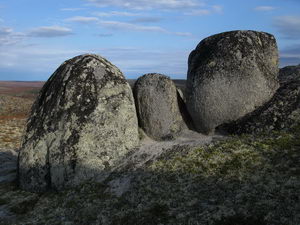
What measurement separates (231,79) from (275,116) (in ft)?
8.77

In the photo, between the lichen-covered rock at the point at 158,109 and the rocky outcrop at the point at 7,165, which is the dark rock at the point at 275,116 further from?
the rocky outcrop at the point at 7,165

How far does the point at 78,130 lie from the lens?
17.6 m

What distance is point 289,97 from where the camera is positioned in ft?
58.1

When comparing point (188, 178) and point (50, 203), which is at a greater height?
point (188, 178)

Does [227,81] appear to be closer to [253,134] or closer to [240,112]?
[240,112]

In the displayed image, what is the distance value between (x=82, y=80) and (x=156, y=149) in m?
5.00

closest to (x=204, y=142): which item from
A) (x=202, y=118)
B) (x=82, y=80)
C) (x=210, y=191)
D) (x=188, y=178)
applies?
(x=202, y=118)

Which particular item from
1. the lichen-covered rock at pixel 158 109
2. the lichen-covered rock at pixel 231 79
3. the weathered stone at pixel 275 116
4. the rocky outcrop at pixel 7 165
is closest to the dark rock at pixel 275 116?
the weathered stone at pixel 275 116

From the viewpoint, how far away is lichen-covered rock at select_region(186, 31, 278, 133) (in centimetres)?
1803

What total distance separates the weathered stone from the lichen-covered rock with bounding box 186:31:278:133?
395 mm

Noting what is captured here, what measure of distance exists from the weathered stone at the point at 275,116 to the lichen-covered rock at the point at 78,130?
17.0ft

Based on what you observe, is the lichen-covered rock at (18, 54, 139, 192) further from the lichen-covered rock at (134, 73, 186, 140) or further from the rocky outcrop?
the rocky outcrop

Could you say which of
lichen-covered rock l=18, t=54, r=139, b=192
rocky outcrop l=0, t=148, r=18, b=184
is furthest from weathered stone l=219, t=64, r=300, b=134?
rocky outcrop l=0, t=148, r=18, b=184

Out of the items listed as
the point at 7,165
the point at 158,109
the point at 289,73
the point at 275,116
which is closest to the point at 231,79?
the point at 275,116
